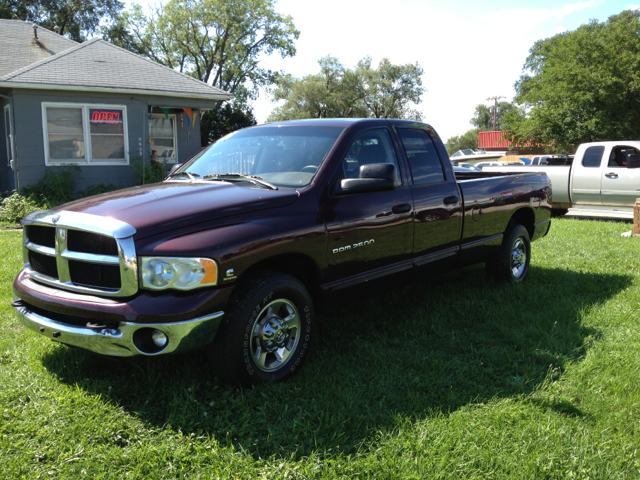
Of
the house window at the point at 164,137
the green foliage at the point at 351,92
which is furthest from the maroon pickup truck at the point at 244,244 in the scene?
the green foliage at the point at 351,92

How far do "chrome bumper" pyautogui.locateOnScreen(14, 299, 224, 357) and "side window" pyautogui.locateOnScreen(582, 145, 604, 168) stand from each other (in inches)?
464

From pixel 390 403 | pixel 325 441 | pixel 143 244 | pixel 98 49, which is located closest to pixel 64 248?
pixel 143 244

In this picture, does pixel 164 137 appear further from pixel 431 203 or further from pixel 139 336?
pixel 139 336

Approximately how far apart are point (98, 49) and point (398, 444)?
15525 mm

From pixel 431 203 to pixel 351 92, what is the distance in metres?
52.2

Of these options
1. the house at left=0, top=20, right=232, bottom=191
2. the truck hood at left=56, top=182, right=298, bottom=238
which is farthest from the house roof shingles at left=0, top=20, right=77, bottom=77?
the truck hood at left=56, top=182, right=298, bottom=238

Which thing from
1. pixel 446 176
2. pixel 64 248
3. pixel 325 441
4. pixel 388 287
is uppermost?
pixel 446 176

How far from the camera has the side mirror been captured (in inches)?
149

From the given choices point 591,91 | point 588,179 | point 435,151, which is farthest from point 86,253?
point 591,91

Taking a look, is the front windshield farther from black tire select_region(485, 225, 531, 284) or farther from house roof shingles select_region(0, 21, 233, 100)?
house roof shingles select_region(0, 21, 233, 100)

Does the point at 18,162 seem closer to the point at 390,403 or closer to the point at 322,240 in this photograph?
the point at 322,240

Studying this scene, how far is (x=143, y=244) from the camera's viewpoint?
9.73 ft

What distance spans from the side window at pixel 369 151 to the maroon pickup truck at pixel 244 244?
1 centimetres

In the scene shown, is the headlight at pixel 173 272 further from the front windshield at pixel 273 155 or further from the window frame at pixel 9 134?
the window frame at pixel 9 134
